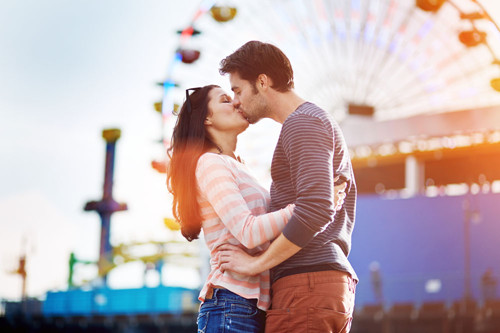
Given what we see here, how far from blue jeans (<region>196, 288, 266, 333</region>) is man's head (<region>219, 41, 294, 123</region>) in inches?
30.6

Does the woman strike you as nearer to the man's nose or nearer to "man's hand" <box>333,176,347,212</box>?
the man's nose

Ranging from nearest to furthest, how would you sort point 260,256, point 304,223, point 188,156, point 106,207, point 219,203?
point 304,223 → point 260,256 → point 219,203 → point 188,156 → point 106,207

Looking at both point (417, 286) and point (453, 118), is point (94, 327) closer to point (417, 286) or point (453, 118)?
point (417, 286)

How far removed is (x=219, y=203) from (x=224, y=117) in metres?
0.49

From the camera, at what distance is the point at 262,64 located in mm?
3111

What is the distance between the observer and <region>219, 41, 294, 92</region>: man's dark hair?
3109 millimetres

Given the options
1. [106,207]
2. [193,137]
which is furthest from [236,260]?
[106,207]

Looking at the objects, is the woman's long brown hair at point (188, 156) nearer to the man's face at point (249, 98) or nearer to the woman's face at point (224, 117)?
the woman's face at point (224, 117)

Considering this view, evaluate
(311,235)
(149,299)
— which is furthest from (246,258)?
(149,299)

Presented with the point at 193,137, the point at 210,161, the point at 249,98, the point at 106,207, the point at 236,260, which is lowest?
the point at 236,260

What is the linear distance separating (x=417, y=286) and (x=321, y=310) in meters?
18.8

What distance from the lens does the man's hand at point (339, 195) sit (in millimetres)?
2945

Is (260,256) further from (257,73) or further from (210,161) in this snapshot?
(257,73)

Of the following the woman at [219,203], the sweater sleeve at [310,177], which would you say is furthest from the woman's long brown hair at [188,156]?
the sweater sleeve at [310,177]
